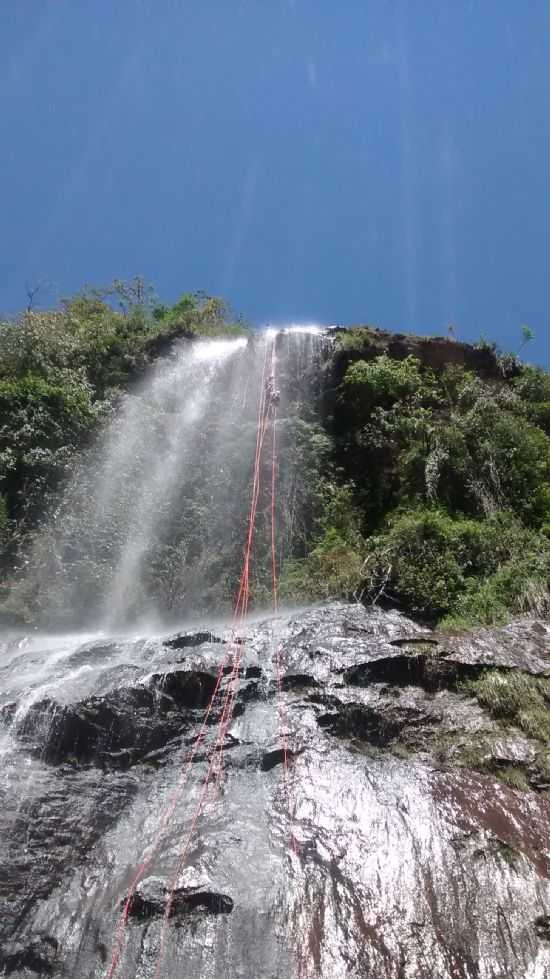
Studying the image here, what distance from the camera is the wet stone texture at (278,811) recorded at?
14.4ft

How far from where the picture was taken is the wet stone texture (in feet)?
14.4

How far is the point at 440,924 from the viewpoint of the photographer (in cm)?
442

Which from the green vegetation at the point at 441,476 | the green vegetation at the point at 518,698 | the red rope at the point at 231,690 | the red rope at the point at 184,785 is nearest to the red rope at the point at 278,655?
the red rope at the point at 231,690

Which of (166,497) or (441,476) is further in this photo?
(166,497)

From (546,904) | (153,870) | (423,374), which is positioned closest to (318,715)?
(153,870)

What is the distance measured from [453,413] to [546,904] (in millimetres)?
9477

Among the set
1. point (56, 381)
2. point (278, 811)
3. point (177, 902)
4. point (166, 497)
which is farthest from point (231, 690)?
point (56, 381)

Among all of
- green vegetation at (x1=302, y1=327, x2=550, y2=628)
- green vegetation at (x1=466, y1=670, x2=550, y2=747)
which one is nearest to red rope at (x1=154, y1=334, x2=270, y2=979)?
green vegetation at (x1=302, y1=327, x2=550, y2=628)

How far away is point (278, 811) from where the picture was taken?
5.43 m

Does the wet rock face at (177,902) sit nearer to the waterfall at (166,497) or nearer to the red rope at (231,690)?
the red rope at (231,690)

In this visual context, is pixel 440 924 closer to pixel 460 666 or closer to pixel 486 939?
pixel 486 939

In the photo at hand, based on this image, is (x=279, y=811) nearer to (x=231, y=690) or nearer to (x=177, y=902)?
(x=177, y=902)

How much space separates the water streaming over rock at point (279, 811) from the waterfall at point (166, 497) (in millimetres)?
1718

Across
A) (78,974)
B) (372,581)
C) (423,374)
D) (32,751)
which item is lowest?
(78,974)
